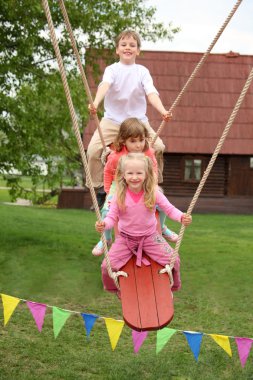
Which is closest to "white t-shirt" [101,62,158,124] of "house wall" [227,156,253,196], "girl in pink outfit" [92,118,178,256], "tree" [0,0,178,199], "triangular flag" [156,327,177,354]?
"girl in pink outfit" [92,118,178,256]

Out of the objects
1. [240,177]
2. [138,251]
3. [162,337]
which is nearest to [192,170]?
[240,177]

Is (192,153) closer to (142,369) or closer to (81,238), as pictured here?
Result: (81,238)

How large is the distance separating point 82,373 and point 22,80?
7439 mm

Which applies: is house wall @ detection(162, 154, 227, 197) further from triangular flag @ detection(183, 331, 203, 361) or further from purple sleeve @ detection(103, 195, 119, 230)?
purple sleeve @ detection(103, 195, 119, 230)

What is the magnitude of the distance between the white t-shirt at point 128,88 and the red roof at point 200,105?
19.6m

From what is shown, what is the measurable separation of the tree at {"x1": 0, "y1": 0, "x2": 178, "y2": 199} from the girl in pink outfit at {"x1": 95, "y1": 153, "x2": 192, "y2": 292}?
9523 mm

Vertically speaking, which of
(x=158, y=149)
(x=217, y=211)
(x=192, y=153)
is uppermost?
(x=158, y=149)

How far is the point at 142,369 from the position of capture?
374 inches

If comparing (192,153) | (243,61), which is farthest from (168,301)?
(243,61)

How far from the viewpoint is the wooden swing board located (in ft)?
15.1

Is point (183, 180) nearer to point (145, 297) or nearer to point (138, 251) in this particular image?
point (138, 251)

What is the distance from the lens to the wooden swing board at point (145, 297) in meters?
4.61

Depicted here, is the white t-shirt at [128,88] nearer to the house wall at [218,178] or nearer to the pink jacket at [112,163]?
the pink jacket at [112,163]

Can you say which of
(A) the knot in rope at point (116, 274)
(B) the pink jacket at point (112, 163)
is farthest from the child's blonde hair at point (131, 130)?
(A) the knot in rope at point (116, 274)
